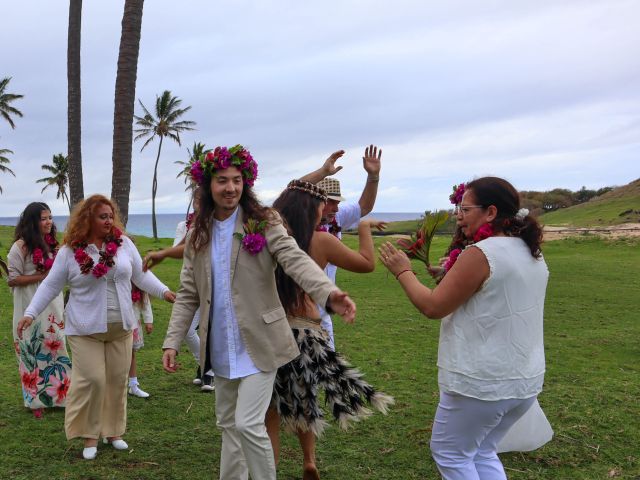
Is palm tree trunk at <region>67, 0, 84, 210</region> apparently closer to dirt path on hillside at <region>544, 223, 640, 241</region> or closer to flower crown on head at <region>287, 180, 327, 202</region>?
flower crown on head at <region>287, 180, 327, 202</region>

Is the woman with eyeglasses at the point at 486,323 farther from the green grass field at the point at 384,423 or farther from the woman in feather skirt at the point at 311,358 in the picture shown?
the green grass field at the point at 384,423

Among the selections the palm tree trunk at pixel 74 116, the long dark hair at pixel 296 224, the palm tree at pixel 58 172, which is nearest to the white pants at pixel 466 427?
the long dark hair at pixel 296 224

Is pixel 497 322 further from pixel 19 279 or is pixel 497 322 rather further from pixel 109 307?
pixel 19 279

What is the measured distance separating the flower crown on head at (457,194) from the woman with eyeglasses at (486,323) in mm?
564

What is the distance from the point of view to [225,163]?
384 cm

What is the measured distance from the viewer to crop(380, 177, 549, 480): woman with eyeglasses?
309 cm

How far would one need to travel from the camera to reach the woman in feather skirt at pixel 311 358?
13.8 feet

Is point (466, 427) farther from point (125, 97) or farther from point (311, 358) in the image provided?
point (125, 97)

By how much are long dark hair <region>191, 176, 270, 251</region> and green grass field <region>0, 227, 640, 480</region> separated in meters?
1.87

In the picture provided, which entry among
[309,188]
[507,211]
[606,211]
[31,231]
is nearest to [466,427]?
[507,211]

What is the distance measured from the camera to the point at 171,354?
151 inches

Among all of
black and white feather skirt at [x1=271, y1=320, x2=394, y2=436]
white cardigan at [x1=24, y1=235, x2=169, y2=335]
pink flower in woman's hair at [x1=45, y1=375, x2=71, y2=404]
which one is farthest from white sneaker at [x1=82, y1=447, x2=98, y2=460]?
black and white feather skirt at [x1=271, y1=320, x2=394, y2=436]

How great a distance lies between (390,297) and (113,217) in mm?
9628

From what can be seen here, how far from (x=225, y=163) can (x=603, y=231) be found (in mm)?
28112
